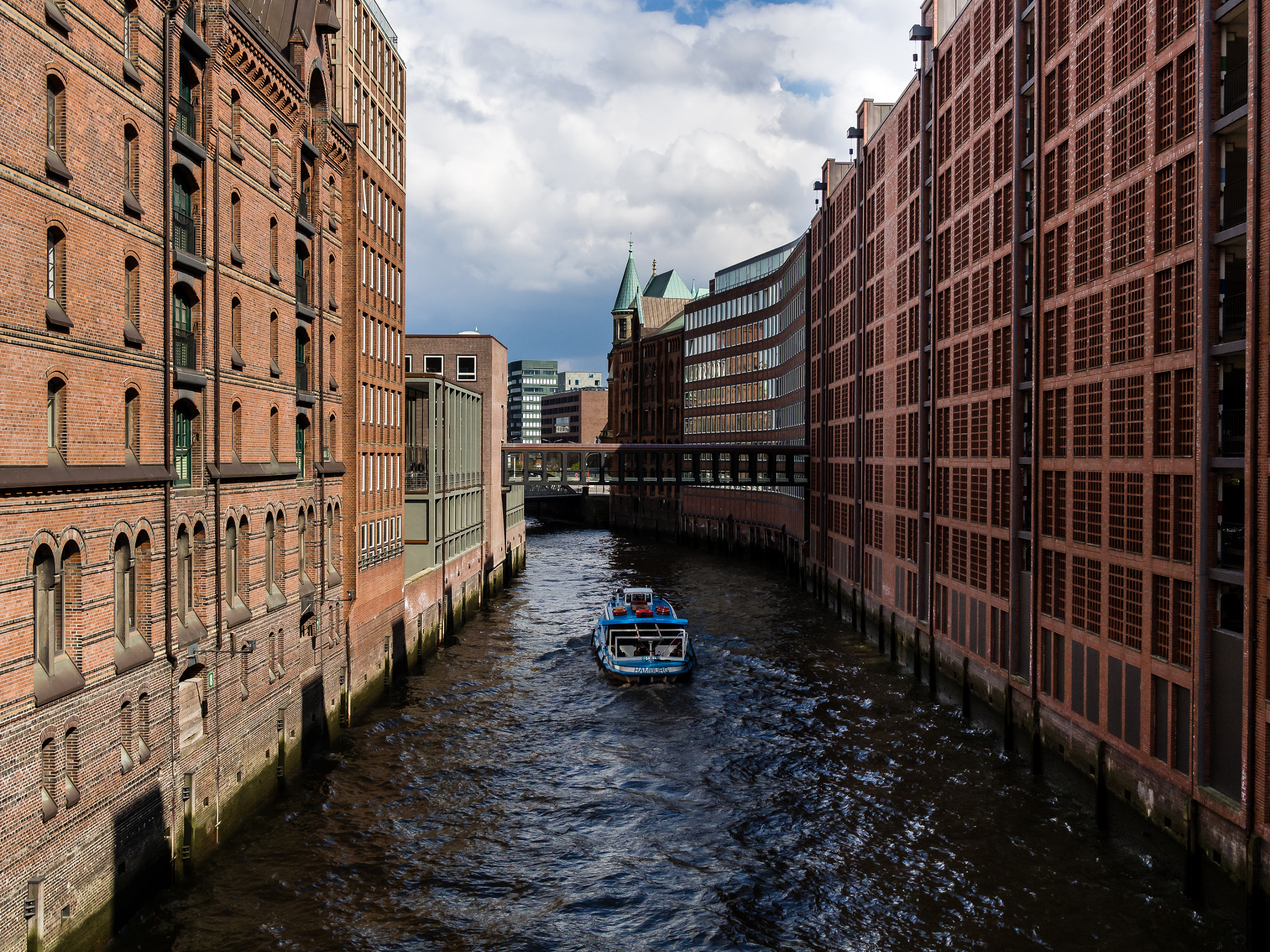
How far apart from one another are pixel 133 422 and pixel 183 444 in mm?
3293

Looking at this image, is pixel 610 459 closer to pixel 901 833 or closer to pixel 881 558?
pixel 881 558

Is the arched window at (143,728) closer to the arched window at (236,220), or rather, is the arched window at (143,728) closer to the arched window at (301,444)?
the arched window at (236,220)

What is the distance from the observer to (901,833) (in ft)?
93.8

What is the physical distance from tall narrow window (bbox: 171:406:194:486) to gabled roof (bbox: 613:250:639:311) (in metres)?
149

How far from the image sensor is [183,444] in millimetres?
25766

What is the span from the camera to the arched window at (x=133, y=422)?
73.5ft

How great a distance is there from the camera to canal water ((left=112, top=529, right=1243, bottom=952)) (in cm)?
2256

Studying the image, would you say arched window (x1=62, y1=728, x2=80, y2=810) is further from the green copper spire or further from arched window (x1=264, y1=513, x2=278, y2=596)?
the green copper spire

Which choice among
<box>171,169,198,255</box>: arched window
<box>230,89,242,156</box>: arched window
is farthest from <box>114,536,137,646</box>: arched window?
<box>230,89,242,156</box>: arched window

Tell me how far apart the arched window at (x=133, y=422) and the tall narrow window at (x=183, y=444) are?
2.31 m

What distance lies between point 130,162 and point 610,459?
148m

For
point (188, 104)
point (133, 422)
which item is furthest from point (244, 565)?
point (188, 104)

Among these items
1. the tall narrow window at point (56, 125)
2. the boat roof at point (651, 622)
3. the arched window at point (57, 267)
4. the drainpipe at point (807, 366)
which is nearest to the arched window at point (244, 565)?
the arched window at point (57, 267)

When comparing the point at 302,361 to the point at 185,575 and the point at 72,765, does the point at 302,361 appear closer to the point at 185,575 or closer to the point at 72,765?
the point at 185,575
